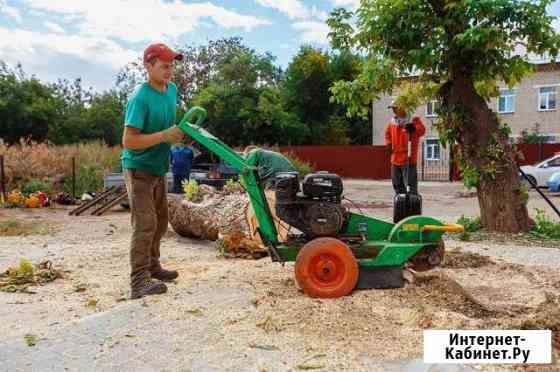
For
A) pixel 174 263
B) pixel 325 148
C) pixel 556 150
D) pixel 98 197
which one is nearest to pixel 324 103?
pixel 325 148

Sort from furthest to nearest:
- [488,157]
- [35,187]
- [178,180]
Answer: [35,187], [178,180], [488,157]

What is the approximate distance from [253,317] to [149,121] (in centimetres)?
193

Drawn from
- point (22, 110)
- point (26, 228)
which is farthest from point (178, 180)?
point (22, 110)

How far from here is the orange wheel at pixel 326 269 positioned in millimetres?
4738

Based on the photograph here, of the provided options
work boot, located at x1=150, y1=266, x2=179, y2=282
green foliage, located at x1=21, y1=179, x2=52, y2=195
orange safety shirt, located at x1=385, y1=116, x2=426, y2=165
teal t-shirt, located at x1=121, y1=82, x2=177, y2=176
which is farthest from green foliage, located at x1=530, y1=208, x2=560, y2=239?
green foliage, located at x1=21, y1=179, x2=52, y2=195

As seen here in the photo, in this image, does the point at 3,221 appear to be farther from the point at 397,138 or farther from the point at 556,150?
the point at 556,150

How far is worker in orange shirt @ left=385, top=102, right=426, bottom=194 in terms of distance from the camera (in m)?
9.27

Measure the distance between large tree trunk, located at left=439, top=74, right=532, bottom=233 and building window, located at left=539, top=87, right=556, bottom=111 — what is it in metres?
27.7

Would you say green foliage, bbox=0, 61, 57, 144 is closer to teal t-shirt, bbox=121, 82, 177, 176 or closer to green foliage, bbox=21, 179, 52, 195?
green foliage, bbox=21, 179, 52, 195

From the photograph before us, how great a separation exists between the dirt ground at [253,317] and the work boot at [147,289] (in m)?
0.08

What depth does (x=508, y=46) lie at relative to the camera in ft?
28.7

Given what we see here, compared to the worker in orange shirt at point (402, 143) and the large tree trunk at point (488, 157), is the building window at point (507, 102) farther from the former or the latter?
the worker in orange shirt at point (402, 143)

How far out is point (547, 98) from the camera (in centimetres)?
3419

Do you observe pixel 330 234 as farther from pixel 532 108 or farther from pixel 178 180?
pixel 532 108
